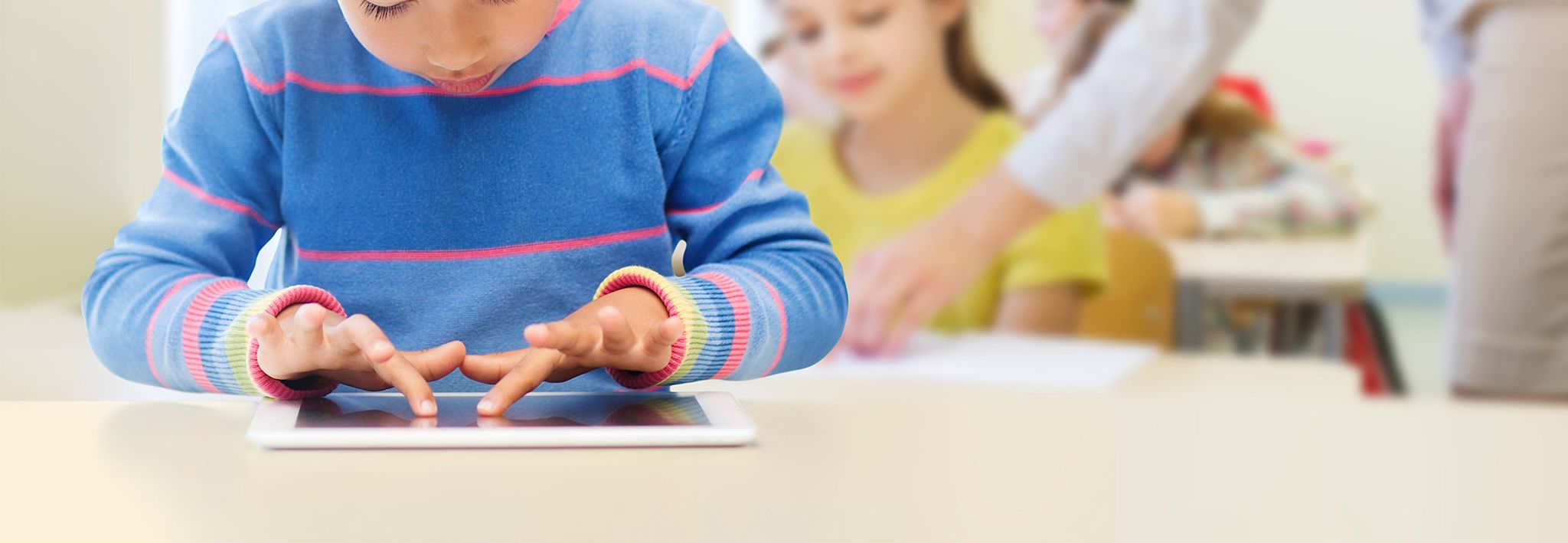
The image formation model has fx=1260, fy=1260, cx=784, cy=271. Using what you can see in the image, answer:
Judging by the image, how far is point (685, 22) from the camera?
54cm

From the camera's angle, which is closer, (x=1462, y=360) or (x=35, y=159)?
(x=35, y=159)

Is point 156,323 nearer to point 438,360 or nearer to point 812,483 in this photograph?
point 438,360

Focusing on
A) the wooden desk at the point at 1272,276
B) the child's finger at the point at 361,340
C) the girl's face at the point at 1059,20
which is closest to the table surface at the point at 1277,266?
the wooden desk at the point at 1272,276

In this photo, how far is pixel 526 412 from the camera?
0.35 metres

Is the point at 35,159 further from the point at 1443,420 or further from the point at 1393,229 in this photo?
the point at 1393,229

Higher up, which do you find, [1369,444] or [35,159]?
[35,159]

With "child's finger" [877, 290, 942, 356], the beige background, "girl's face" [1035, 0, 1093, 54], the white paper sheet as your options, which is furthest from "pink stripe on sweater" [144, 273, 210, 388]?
"girl's face" [1035, 0, 1093, 54]

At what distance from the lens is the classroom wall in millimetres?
1043

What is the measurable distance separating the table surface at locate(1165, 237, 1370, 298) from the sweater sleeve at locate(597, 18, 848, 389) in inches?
46.6

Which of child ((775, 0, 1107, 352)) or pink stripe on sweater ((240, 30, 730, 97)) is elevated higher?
child ((775, 0, 1107, 352))

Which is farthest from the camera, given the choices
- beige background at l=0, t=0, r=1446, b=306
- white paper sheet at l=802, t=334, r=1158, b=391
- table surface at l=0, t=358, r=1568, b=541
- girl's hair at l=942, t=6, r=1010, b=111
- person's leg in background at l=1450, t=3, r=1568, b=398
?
girl's hair at l=942, t=6, r=1010, b=111

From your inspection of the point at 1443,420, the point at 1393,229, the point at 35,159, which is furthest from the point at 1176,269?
the point at 35,159

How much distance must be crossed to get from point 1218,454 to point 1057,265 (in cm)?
131

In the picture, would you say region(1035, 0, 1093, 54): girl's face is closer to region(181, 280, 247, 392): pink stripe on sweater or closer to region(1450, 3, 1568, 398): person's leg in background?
region(1450, 3, 1568, 398): person's leg in background
